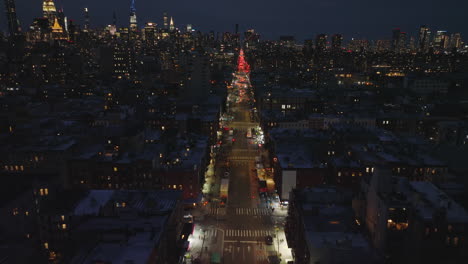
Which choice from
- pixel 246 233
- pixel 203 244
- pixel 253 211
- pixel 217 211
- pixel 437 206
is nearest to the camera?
pixel 437 206

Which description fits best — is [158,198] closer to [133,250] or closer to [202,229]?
[202,229]

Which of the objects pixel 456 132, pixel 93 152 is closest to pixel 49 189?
pixel 93 152

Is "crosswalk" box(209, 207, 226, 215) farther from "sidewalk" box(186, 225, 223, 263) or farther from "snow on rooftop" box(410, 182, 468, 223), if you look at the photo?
"snow on rooftop" box(410, 182, 468, 223)

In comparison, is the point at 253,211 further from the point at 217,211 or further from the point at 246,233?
the point at 246,233

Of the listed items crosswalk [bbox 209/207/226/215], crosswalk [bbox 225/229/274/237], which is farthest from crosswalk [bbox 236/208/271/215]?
crosswalk [bbox 225/229/274/237]

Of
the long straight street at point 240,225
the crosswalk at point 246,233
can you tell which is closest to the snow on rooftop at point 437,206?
the long straight street at point 240,225

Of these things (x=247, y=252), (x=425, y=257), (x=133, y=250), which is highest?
(x=133, y=250)

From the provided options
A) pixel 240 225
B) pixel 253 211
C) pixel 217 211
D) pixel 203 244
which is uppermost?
pixel 217 211

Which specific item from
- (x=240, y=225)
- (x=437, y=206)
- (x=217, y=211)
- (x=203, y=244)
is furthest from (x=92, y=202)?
(x=437, y=206)

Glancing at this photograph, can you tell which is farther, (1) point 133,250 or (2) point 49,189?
(2) point 49,189
